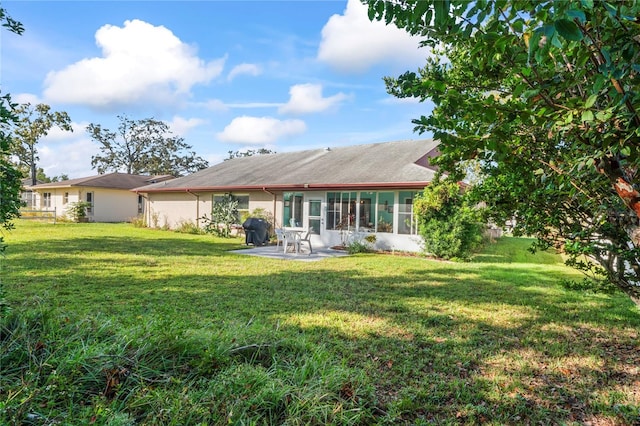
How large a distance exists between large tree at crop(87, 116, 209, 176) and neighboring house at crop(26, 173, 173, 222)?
52.7 ft

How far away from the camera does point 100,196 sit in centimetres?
3022

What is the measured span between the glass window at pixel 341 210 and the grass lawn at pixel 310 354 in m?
7.58

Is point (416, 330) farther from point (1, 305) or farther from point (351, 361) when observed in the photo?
point (1, 305)

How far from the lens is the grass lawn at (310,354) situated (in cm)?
256

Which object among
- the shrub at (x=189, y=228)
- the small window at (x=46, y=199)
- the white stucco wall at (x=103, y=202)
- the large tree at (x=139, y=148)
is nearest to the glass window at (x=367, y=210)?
the shrub at (x=189, y=228)

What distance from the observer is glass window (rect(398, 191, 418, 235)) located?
13352 millimetres

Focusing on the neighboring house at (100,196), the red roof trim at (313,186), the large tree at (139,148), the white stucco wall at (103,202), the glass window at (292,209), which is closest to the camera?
the red roof trim at (313,186)

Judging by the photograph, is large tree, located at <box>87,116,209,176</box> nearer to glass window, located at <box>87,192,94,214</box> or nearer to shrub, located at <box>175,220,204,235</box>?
glass window, located at <box>87,192,94,214</box>

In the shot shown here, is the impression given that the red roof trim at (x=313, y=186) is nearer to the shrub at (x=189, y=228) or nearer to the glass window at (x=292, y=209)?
the glass window at (x=292, y=209)

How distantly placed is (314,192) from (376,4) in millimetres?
14231

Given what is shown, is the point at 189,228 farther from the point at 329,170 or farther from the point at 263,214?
the point at 329,170

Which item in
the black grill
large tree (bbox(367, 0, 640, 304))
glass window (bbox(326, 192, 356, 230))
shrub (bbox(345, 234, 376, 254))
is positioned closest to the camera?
large tree (bbox(367, 0, 640, 304))

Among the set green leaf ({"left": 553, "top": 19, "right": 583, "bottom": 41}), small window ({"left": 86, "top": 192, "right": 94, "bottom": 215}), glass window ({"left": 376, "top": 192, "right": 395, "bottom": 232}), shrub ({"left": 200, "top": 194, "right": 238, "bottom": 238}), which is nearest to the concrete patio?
glass window ({"left": 376, "top": 192, "right": 395, "bottom": 232})

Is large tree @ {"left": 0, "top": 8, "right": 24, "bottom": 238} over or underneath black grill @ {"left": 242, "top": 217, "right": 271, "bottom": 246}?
over
